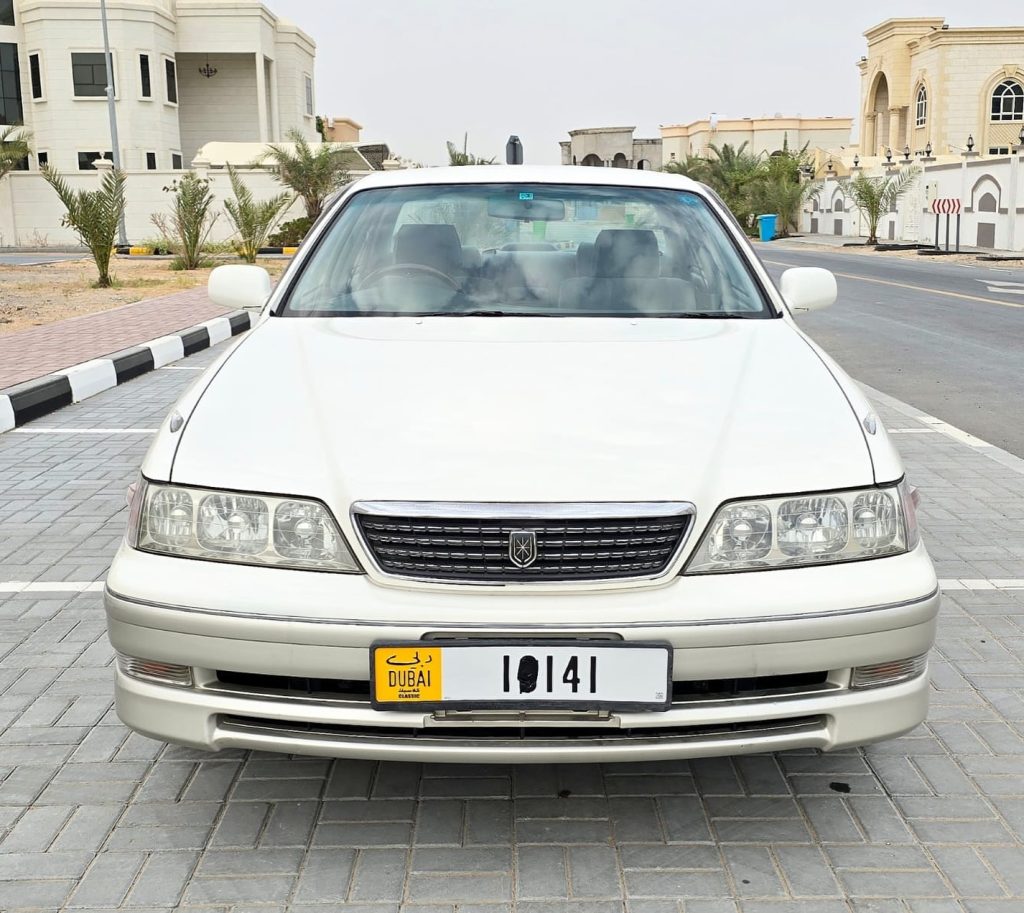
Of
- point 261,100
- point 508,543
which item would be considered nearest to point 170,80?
point 261,100

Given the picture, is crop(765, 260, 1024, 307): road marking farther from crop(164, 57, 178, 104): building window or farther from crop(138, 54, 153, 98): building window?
crop(164, 57, 178, 104): building window

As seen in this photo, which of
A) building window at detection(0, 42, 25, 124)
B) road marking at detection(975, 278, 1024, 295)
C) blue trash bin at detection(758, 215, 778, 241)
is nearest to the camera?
road marking at detection(975, 278, 1024, 295)

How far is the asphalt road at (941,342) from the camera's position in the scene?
8742 mm

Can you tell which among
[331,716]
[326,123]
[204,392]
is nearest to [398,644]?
[331,716]

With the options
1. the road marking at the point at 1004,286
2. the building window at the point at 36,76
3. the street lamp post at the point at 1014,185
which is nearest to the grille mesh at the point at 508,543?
the road marking at the point at 1004,286

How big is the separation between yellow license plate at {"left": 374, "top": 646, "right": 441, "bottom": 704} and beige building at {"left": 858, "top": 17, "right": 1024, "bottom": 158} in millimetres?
67275

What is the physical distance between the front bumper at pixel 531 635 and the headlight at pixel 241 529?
0.12ft

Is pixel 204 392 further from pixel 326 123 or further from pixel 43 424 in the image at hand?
pixel 326 123

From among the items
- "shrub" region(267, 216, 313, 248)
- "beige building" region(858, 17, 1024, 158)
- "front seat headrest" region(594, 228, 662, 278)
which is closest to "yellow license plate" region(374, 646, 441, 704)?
"front seat headrest" region(594, 228, 662, 278)

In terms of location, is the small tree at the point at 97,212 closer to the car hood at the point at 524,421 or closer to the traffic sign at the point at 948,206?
the car hood at the point at 524,421

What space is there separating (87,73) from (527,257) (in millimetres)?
47221

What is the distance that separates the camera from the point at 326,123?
3206 inches

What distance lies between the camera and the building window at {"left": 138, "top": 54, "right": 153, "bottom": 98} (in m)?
46.8

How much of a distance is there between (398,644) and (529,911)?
59cm
